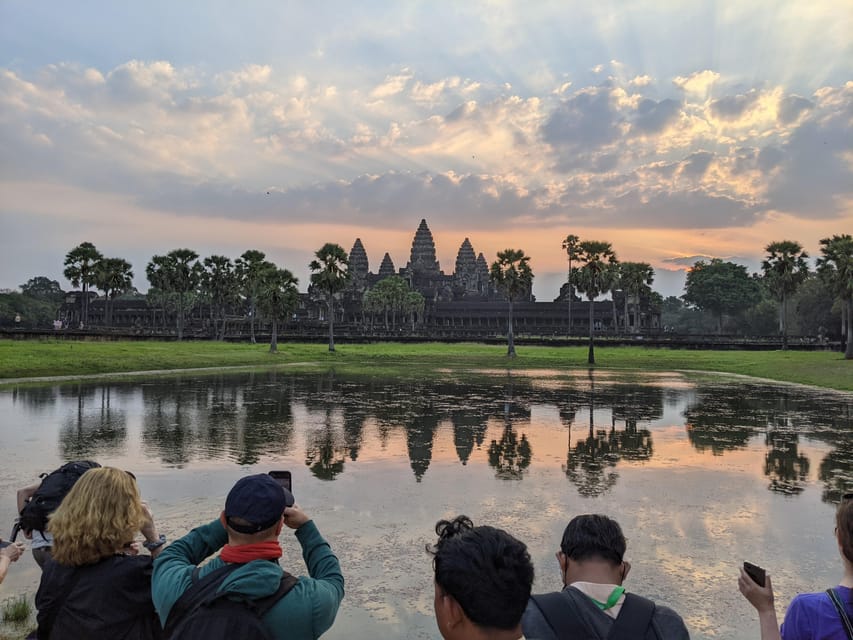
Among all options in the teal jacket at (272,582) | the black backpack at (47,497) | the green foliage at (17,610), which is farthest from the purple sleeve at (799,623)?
the green foliage at (17,610)

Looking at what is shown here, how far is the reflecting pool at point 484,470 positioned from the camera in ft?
22.0

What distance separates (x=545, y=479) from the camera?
436 inches

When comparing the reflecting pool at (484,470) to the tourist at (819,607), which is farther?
the reflecting pool at (484,470)

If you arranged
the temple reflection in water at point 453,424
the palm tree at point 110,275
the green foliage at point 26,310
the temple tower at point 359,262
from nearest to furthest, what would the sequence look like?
the temple reflection in water at point 453,424, the palm tree at point 110,275, the green foliage at point 26,310, the temple tower at point 359,262

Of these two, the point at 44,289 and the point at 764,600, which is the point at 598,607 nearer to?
the point at 764,600

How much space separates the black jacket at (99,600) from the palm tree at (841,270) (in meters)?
57.9

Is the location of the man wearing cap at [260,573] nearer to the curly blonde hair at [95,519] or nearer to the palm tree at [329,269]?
the curly blonde hair at [95,519]

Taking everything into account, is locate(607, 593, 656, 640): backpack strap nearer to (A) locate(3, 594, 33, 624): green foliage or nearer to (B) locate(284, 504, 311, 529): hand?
(B) locate(284, 504, 311, 529): hand

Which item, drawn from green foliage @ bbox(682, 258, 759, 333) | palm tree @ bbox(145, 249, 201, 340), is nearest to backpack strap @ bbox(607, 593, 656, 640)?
palm tree @ bbox(145, 249, 201, 340)

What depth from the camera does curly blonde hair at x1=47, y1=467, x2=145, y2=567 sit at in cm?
316

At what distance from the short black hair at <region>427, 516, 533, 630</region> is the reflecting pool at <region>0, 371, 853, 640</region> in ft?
10.8

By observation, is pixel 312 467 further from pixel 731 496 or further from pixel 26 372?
pixel 26 372

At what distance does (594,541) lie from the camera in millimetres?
3084

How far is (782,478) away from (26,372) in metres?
29.9
